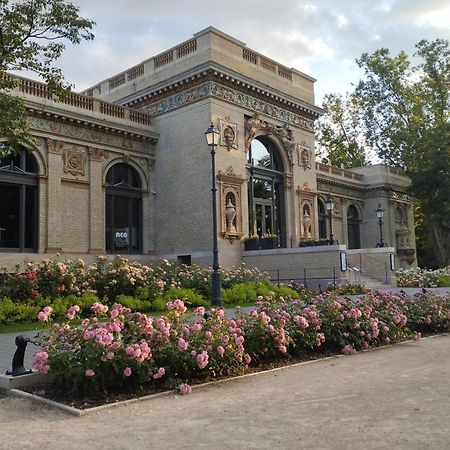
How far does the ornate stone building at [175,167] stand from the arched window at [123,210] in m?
0.06

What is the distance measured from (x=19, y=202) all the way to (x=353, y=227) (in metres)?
30.8

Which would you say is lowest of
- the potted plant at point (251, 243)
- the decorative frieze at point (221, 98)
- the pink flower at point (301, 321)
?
the pink flower at point (301, 321)

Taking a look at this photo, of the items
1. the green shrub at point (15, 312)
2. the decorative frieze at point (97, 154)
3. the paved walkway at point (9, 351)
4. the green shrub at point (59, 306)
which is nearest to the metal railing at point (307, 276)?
the decorative frieze at point (97, 154)

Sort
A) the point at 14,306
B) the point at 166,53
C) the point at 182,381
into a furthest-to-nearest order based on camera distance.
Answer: the point at 166,53 < the point at 14,306 < the point at 182,381

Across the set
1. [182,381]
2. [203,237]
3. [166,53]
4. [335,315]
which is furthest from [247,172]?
[182,381]

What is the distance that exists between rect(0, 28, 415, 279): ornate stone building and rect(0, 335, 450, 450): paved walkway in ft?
58.9

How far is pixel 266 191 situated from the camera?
31.1 m

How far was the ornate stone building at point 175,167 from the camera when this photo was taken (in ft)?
79.2

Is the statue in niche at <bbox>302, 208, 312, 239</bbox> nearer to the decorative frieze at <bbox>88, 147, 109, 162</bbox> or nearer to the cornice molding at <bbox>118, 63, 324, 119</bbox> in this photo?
the cornice molding at <bbox>118, 63, 324, 119</bbox>

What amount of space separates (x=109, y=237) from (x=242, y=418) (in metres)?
22.2

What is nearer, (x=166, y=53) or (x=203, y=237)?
(x=203, y=237)

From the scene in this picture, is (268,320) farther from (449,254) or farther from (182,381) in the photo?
(449,254)

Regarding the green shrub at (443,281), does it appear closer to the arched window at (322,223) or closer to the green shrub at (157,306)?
the arched window at (322,223)

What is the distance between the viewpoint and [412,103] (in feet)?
163
